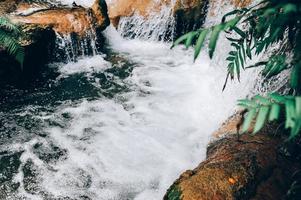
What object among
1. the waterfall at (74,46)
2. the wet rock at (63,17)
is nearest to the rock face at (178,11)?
the wet rock at (63,17)

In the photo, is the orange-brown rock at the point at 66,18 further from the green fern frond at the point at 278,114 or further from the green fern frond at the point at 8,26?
the green fern frond at the point at 278,114

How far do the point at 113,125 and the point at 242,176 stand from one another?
2891 mm

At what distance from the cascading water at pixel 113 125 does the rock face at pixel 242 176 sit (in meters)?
1.19

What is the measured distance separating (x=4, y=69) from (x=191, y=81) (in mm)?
3484

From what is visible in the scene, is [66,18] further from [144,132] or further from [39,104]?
[144,132]

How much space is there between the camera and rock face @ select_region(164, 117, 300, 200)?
3.32m

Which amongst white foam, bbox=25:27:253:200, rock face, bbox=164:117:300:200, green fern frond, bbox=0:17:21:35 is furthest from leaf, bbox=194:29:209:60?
green fern frond, bbox=0:17:21:35

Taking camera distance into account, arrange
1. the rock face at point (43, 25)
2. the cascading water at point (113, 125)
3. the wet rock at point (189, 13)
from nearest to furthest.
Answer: the cascading water at point (113, 125), the rock face at point (43, 25), the wet rock at point (189, 13)

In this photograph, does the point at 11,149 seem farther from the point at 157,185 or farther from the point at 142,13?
the point at 142,13

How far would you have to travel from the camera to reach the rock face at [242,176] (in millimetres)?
3322

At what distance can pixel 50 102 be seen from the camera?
637 centimetres

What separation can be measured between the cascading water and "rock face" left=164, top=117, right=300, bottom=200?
119 centimetres

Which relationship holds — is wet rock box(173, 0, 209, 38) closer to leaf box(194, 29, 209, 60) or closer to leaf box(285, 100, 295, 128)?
leaf box(194, 29, 209, 60)

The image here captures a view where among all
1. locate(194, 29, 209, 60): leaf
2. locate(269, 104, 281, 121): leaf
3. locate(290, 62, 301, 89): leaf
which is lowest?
locate(269, 104, 281, 121): leaf
